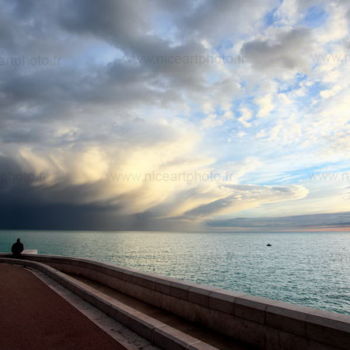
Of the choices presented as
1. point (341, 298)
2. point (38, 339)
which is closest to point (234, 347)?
point (38, 339)

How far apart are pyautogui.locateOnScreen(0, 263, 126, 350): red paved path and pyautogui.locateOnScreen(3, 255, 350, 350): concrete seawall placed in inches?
91.0

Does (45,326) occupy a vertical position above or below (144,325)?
below

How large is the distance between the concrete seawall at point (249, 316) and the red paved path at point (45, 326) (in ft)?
7.59

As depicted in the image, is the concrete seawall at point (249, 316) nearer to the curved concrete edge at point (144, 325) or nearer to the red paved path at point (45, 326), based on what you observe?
the curved concrete edge at point (144, 325)

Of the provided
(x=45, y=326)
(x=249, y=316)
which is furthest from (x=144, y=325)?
(x=45, y=326)

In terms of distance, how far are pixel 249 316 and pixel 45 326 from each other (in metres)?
5.01

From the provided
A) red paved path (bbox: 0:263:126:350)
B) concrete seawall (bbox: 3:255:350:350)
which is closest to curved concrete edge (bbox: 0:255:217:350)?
red paved path (bbox: 0:263:126:350)

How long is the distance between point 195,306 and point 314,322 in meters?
3.25

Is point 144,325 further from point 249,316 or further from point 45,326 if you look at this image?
point 45,326

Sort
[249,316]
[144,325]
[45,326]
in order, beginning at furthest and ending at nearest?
[45,326], [144,325], [249,316]

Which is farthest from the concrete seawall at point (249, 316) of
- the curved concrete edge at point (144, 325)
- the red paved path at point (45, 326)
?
the red paved path at point (45, 326)

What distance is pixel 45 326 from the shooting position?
282 inches

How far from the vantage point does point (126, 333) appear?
6660 mm

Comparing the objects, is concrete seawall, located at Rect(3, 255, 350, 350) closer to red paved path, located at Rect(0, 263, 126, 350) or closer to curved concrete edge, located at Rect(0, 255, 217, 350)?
curved concrete edge, located at Rect(0, 255, 217, 350)
